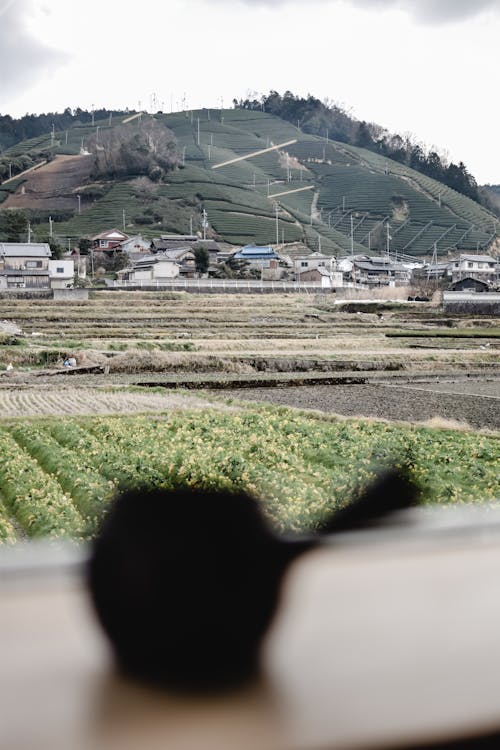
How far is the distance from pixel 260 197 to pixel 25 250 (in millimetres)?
58871

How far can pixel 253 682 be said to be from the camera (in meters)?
0.97

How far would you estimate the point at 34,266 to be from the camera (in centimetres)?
6384

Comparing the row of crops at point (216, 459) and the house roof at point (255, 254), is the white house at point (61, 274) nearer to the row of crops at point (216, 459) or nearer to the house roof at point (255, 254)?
the house roof at point (255, 254)

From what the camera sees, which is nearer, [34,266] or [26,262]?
[26,262]

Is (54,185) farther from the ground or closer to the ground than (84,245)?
farther from the ground

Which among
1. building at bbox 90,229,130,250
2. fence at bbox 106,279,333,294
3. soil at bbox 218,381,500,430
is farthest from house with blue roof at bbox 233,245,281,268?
soil at bbox 218,381,500,430

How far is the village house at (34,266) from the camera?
59.2 metres

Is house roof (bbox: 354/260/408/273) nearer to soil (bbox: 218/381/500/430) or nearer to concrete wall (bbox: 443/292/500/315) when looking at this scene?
concrete wall (bbox: 443/292/500/315)

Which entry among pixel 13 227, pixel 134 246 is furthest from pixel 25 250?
pixel 13 227

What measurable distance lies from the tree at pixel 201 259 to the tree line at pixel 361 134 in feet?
268

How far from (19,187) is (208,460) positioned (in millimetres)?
108189

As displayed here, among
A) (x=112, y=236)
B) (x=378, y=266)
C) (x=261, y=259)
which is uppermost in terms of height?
(x=112, y=236)

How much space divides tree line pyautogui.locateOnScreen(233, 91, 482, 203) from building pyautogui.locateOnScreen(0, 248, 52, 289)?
94143mm

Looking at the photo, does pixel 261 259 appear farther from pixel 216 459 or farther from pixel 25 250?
pixel 216 459
